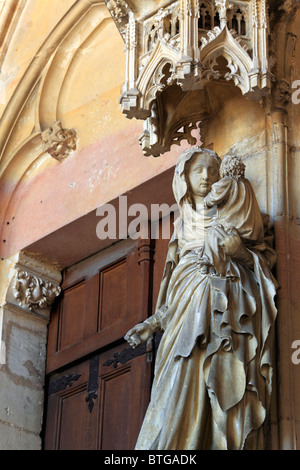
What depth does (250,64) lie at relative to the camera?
629 cm

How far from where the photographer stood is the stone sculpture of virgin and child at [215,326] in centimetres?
571

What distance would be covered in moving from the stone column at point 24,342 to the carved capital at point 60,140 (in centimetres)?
66

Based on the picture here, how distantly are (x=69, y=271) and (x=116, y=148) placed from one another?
2.86 ft

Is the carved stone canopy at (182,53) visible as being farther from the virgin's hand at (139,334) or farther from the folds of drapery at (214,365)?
the virgin's hand at (139,334)

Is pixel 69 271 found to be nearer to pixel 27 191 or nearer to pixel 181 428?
pixel 27 191

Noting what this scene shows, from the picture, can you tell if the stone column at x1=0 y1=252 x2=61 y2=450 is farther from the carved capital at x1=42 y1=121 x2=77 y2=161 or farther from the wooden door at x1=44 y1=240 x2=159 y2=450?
the carved capital at x1=42 y1=121 x2=77 y2=161

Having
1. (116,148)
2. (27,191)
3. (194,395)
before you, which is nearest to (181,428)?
(194,395)

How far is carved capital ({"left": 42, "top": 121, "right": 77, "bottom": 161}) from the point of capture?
328 inches

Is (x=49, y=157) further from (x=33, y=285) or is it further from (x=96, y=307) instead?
(x=96, y=307)

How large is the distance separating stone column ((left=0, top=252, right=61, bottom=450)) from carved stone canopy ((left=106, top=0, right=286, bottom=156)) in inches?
74.5

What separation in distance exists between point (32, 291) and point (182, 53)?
2.51 meters

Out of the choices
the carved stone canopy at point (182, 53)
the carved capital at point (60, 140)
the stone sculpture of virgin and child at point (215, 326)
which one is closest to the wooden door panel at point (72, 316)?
the carved capital at point (60, 140)

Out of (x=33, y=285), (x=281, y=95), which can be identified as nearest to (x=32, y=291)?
(x=33, y=285)

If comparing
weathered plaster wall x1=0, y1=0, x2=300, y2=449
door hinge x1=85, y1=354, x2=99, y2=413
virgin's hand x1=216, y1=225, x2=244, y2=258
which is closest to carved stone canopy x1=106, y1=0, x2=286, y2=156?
virgin's hand x1=216, y1=225, x2=244, y2=258
